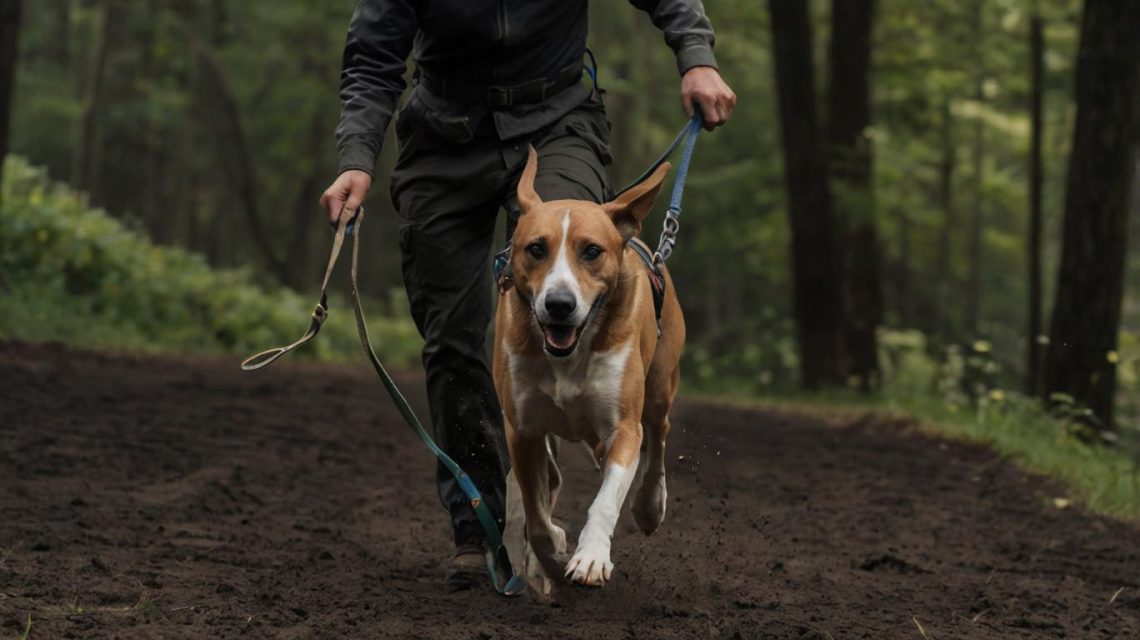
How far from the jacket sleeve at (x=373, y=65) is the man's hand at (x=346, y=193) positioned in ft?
0.73

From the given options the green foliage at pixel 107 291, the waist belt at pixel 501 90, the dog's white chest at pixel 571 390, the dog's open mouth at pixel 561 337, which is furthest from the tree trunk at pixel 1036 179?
the dog's open mouth at pixel 561 337

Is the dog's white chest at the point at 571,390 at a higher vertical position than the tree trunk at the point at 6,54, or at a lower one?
lower

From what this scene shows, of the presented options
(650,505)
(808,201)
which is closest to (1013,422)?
(650,505)

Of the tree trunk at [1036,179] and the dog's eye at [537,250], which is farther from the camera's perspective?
the tree trunk at [1036,179]

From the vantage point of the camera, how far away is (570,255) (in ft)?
15.5

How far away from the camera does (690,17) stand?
5562 mm

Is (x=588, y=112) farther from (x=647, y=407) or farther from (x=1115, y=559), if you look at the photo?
(x=1115, y=559)

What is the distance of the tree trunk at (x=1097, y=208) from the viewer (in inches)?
420

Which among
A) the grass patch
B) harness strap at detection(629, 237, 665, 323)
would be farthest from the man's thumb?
the grass patch

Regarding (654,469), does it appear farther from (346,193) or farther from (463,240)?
(346,193)

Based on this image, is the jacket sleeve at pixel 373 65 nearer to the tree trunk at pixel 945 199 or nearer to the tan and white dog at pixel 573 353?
the tan and white dog at pixel 573 353

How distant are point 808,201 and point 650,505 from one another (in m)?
11.7

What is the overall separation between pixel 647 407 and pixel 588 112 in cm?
117

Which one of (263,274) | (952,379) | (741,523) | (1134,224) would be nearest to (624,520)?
(741,523)
